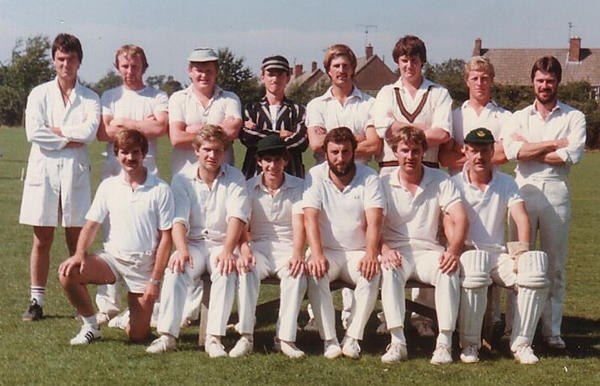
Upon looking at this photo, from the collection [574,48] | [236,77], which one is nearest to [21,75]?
[236,77]

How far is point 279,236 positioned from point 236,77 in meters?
63.1

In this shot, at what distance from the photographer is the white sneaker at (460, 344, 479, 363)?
6.36 m

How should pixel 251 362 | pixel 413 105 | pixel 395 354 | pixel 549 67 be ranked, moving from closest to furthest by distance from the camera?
1. pixel 251 362
2. pixel 395 354
3. pixel 549 67
4. pixel 413 105

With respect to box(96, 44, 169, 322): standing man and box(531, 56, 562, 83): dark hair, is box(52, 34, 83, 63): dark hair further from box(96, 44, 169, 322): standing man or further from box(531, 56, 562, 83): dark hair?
box(531, 56, 562, 83): dark hair

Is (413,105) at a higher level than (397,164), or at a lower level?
higher

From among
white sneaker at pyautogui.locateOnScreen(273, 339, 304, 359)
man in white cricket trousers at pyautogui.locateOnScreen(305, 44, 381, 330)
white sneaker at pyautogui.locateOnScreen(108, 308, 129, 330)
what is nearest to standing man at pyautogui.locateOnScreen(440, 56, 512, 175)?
man in white cricket trousers at pyautogui.locateOnScreen(305, 44, 381, 330)

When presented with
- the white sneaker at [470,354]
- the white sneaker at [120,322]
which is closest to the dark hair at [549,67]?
the white sneaker at [470,354]

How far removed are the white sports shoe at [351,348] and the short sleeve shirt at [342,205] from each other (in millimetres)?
710

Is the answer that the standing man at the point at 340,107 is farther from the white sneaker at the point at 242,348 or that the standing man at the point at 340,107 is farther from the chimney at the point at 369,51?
the chimney at the point at 369,51

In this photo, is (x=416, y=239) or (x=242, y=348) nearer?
(x=242, y=348)

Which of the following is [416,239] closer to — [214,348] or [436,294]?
[436,294]

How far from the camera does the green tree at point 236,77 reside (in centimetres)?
6612

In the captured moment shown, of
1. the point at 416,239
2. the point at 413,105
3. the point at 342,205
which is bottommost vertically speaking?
the point at 416,239

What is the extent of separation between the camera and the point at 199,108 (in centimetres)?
724
